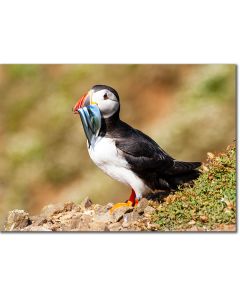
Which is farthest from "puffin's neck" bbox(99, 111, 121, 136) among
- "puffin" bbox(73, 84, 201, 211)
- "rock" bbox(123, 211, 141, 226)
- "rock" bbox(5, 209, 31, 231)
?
"rock" bbox(5, 209, 31, 231)

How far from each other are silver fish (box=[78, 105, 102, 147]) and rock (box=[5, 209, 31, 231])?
108 cm

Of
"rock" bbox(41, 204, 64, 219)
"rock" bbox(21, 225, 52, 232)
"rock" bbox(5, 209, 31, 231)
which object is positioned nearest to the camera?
"rock" bbox(21, 225, 52, 232)

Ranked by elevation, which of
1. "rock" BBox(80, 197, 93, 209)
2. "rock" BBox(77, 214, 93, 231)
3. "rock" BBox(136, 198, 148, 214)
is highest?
"rock" BBox(80, 197, 93, 209)

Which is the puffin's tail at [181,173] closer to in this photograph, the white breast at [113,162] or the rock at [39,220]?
the white breast at [113,162]

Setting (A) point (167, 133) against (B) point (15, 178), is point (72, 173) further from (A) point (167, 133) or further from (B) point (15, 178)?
(A) point (167, 133)

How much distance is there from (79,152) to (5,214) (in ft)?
4.75

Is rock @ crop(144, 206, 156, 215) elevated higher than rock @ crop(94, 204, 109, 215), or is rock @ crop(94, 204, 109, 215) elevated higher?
rock @ crop(94, 204, 109, 215)

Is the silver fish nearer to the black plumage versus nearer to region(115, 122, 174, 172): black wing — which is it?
the black plumage

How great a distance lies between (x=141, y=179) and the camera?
9.31 meters

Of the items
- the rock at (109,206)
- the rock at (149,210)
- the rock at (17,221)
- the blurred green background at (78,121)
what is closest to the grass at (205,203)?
the rock at (149,210)

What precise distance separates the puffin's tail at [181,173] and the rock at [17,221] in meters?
1.50

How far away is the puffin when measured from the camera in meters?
9.24

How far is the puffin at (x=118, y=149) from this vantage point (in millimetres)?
9242

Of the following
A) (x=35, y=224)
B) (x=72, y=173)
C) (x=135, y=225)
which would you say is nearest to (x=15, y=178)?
(x=72, y=173)
